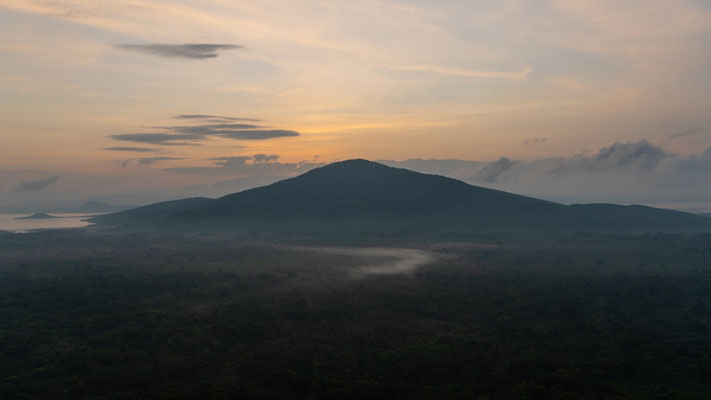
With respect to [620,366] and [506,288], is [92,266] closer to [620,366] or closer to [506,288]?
[506,288]

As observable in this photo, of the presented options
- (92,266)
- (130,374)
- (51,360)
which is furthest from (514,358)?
(92,266)

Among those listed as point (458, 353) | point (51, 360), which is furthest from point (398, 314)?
point (51, 360)

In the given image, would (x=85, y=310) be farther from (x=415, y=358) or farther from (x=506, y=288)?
(x=506, y=288)

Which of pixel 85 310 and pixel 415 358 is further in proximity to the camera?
pixel 85 310

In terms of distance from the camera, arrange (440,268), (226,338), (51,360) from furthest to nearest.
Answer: (440,268)
(226,338)
(51,360)

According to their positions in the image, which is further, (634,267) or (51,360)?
(634,267)

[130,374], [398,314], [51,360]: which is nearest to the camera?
[130,374]
